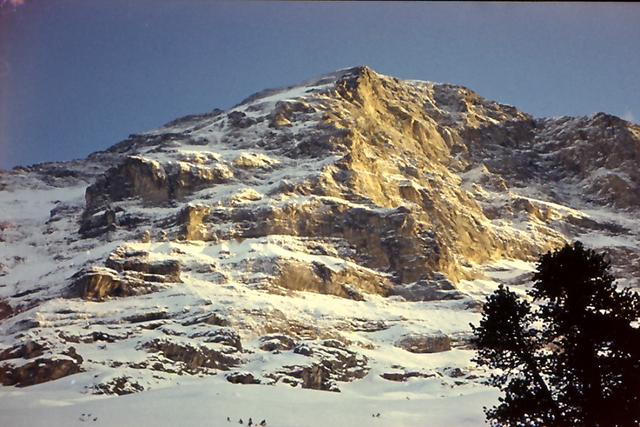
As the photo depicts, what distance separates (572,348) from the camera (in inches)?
652

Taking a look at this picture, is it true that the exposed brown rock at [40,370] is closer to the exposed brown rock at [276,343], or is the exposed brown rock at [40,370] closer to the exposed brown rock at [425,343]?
the exposed brown rock at [276,343]

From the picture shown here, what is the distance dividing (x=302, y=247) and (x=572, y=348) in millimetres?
83631

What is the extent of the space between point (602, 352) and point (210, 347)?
5614 centimetres

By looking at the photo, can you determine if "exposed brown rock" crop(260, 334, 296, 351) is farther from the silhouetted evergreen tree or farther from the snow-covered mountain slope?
the silhouetted evergreen tree

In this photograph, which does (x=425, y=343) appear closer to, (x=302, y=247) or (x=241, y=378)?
(x=241, y=378)

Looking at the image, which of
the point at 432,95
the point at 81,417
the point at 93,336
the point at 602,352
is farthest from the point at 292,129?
the point at 602,352

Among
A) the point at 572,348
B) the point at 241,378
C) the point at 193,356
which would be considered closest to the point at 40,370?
the point at 193,356

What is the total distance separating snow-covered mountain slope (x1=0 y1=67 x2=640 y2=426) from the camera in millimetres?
65188

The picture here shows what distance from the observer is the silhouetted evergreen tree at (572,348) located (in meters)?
16.0

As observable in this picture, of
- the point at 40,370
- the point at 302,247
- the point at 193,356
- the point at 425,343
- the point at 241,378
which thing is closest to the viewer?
the point at 241,378

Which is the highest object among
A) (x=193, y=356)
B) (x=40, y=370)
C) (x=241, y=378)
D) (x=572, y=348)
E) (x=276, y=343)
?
(x=276, y=343)

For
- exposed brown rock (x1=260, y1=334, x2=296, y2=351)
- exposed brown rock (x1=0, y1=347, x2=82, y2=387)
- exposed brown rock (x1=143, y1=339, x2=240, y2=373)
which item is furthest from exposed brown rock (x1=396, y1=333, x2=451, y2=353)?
exposed brown rock (x1=0, y1=347, x2=82, y2=387)

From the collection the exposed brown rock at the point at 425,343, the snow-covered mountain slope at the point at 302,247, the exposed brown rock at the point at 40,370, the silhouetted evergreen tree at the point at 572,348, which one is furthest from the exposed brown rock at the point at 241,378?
the silhouetted evergreen tree at the point at 572,348

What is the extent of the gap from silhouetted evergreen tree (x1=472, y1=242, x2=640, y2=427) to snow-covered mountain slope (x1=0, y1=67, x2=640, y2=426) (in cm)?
1964
